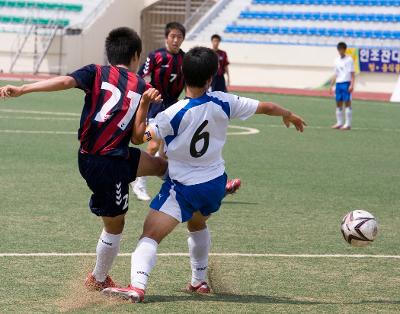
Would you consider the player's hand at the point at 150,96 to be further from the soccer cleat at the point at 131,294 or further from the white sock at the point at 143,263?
the soccer cleat at the point at 131,294

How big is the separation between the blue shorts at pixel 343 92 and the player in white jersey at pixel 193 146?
17.0 m

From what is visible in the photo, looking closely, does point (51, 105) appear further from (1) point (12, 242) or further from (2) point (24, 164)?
(1) point (12, 242)

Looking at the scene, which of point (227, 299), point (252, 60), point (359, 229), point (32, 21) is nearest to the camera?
point (227, 299)

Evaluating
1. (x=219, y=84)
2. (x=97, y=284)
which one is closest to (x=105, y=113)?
(x=97, y=284)

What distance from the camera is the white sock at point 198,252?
22.2ft

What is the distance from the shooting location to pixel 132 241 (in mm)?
8617

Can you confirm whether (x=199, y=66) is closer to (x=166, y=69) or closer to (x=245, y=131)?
(x=166, y=69)

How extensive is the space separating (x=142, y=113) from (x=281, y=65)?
1364 inches

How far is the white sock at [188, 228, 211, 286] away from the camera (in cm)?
676

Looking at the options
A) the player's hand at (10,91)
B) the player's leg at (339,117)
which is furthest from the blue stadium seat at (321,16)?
the player's hand at (10,91)

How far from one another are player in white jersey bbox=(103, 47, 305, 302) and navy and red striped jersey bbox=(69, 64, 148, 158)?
240 mm

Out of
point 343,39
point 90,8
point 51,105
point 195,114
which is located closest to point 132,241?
point 195,114

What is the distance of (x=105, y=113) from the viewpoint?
21.2 ft

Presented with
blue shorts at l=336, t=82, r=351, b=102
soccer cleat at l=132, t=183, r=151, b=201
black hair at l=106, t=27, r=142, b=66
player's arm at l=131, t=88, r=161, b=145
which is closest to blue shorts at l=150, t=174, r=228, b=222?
player's arm at l=131, t=88, r=161, b=145
